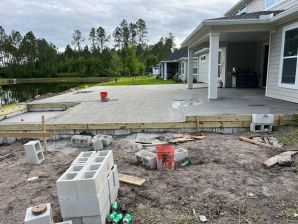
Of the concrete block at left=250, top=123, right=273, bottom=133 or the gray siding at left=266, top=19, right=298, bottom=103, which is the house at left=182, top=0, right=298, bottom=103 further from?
the concrete block at left=250, top=123, right=273, bottom=133

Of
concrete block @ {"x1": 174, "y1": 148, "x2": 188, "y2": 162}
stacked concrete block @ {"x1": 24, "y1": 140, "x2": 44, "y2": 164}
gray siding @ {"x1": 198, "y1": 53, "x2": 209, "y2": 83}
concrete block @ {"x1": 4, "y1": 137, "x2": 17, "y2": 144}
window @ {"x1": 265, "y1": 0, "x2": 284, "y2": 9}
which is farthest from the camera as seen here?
gray siding @ {"x1": 198, "y1": 53, "x2": 209, "y2": 83}

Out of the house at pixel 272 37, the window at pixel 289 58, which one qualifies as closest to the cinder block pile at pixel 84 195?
the house at pixel 272 37

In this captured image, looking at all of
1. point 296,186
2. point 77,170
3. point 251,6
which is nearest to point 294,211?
point 296,186

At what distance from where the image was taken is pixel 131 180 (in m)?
3.31

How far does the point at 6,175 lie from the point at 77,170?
1908mm

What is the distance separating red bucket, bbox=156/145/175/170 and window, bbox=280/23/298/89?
550cm

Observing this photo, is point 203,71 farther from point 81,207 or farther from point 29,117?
point 81,207

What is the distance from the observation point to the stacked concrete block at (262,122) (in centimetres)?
514

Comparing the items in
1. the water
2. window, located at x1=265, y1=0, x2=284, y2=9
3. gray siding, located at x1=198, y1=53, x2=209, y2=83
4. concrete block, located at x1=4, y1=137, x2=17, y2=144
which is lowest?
the water

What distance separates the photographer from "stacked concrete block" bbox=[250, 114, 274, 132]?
5140 mm

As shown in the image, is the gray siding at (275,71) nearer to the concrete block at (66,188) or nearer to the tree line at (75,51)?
the concrete block at (66,188)

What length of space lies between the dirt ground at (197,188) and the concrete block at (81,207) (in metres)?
0.29

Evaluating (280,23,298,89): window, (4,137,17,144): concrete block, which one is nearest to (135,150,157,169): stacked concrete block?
(4,137,17,144): concrete block

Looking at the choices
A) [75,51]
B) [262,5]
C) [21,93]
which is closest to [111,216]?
[262,5]
